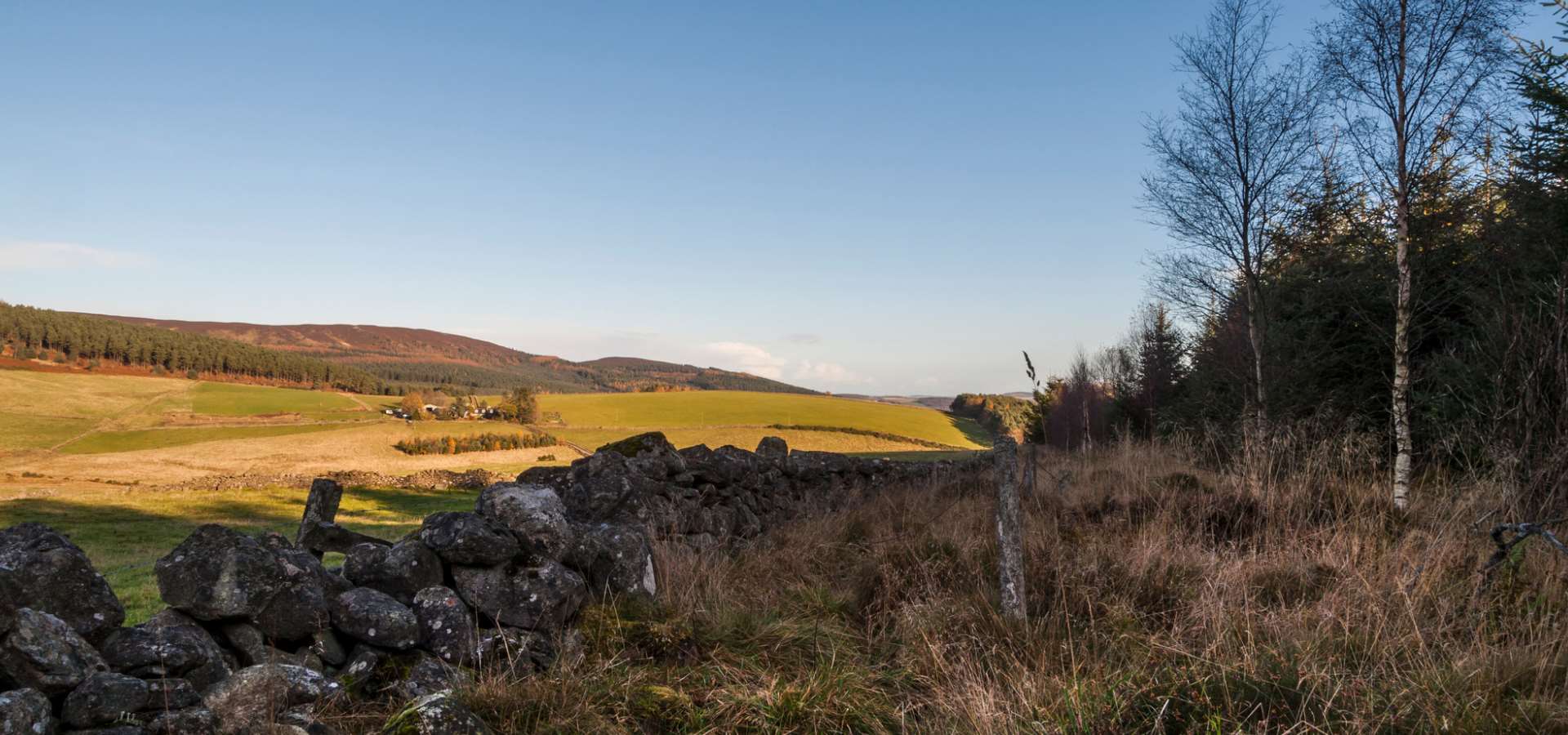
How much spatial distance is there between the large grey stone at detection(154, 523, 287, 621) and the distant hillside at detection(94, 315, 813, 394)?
6989cm

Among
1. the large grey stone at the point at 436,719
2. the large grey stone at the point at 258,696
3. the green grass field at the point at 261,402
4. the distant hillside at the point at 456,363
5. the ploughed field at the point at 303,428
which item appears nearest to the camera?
the large grey stone at the point at 258,696

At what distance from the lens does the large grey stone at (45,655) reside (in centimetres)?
Result: 240

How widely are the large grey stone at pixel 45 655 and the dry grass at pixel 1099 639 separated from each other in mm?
1373

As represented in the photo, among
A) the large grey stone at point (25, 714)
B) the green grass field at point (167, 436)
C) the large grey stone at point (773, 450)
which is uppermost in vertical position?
the large grey stone at point (773, 450)

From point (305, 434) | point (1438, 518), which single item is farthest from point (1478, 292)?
point (305, 434)

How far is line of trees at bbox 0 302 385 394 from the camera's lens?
77731mm

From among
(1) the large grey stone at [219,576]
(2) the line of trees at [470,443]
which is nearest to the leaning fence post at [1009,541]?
(1) the large grey stone at [219,576]

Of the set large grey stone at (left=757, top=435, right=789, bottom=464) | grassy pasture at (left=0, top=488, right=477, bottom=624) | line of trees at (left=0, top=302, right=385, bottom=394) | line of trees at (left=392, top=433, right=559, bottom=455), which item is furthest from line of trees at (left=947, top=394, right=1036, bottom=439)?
line of trees at (left=0, top=302, right=385, bottom=394)

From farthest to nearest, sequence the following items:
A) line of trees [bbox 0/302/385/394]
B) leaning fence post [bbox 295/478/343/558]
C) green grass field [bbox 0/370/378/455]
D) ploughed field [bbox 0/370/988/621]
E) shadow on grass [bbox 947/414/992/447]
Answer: line of trees [bbox 0/302/385/394] < shadow on grass [bbox 947/414/992/447] < green grass field [bbox 0/370/378/455] < ploughed field [bbox 0/370/988/621] < leaning fence post [bbox 295/478/343/558]

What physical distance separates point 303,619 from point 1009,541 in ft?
12.4

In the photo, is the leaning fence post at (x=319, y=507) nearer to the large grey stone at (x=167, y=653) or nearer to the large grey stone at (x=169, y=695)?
the large grey stone at (x=167, y=653)

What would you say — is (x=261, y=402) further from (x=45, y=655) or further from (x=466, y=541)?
(x=45, y=655)

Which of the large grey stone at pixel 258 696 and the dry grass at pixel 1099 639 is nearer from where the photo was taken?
the large grey stone at pixel 258 696

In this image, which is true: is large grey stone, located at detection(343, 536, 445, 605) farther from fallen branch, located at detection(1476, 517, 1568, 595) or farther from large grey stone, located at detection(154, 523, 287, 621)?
fallen branch, located at detection(1476, 517, 1568, 595)
